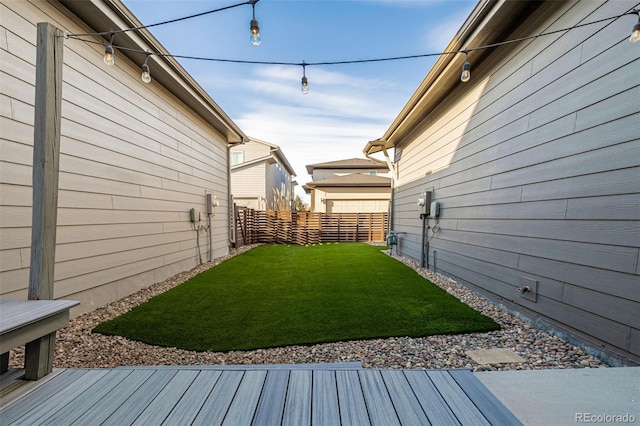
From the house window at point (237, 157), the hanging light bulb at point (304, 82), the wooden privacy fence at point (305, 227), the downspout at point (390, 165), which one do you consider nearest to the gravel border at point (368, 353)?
the hanging light bulb at point (304, 82)

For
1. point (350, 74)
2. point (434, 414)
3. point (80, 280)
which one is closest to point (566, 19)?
point (434, 414)

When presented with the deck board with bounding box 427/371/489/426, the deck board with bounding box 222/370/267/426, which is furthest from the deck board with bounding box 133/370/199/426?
the deck board with bounding box 427/371/489/426

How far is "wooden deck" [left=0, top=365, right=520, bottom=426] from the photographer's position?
1120 millimetres

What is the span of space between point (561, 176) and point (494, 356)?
1.71 metres

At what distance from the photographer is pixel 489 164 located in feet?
11.3

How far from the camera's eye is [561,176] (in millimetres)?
2385

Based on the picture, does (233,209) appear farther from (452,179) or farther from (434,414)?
(434,414)

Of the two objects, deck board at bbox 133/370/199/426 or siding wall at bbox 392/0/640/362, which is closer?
deck board at bbox 133/370/199/426

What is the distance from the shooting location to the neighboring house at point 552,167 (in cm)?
191

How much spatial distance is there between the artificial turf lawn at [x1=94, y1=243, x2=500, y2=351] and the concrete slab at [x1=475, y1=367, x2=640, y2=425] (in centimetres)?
96

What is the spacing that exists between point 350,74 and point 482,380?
5779 mm

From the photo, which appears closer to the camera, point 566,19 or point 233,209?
point 566,19

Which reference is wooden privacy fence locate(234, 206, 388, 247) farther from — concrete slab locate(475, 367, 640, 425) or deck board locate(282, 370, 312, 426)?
concrete slab locate(475, 367, 640, 425)

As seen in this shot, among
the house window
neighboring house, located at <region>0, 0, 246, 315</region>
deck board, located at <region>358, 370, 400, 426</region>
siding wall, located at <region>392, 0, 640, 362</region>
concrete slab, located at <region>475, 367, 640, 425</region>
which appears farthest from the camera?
the house window
